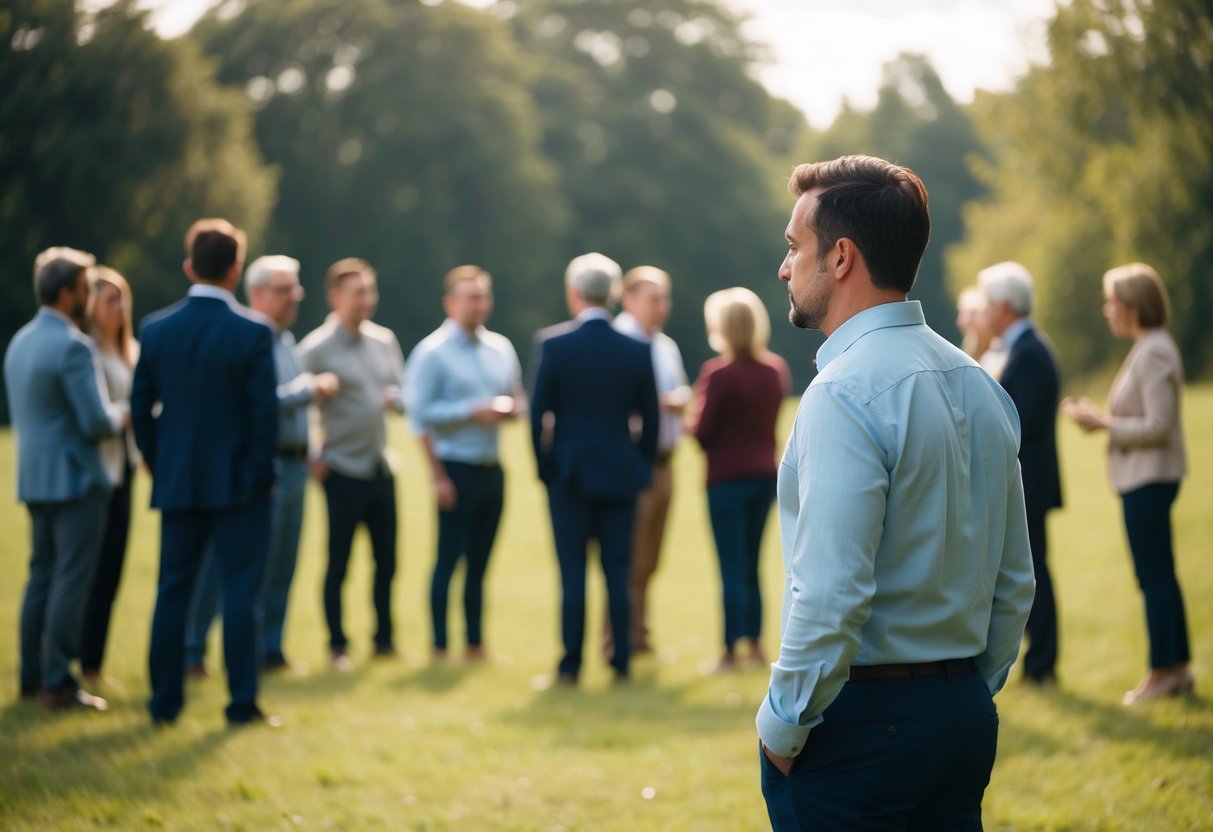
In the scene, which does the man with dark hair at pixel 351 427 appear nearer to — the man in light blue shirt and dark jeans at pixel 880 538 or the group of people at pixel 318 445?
the group of people at pixel 318 445

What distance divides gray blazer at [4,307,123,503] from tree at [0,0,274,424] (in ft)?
11.4

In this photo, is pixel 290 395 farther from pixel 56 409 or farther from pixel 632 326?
pixel 632 326

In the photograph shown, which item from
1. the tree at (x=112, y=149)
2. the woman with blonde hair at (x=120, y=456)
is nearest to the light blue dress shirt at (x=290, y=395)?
the woman with blonde hair at (x=120, y=456)

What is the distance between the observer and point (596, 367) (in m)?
7.99

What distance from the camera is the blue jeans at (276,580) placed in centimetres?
814

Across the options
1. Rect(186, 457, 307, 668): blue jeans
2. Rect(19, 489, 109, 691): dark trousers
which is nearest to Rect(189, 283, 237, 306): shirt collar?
Rect(19, 489, 109, 691): dark trousers

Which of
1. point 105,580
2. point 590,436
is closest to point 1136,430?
point 590,436

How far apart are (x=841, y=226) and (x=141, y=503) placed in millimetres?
15800

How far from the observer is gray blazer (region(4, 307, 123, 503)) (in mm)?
6570

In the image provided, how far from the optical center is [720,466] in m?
8.64

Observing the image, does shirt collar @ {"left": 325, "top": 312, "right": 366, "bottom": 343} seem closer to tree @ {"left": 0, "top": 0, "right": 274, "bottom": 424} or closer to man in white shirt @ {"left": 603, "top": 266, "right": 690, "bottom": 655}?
man in white shirt @ {"left": 603, "top": 266, "right": 690, "bottom": 655}

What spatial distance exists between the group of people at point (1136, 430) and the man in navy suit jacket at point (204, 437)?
407 cm

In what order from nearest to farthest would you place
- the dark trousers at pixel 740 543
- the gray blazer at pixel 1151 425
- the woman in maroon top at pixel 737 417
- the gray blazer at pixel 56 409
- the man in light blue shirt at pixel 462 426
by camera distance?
the gray blazer at pixel 56 409 < the gray blazer at pixel 1151 425 < the woman in maroon top at pixel 737 417 < the dark trousers at pixel 740 543 < the man in light blue shirt at pixel 462 426

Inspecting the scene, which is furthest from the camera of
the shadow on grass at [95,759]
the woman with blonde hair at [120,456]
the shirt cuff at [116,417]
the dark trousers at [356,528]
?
the dark trousers at [356,528]
